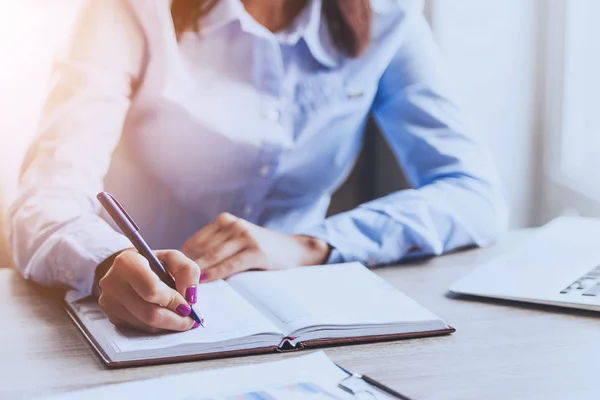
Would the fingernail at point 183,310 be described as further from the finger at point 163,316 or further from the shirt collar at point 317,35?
the shirt collar at point 317,35

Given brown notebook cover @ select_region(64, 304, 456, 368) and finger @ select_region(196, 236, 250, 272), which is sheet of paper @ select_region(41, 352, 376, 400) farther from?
finger @ select_region(196, 236, 250, 272)

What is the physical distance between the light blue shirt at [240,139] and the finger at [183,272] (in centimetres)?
9

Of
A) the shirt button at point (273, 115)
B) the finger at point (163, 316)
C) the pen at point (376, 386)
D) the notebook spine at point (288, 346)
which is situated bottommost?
the notebook spine at point (288, 346)

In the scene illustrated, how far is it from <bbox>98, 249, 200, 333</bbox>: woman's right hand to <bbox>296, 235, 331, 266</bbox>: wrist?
0.26 metres

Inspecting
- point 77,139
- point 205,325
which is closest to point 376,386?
point 205,325

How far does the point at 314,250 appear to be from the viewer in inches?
48.1

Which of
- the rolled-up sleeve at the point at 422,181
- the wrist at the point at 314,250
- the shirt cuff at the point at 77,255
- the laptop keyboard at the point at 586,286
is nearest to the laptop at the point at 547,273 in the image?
the laptop keyboard at the point at 586,286

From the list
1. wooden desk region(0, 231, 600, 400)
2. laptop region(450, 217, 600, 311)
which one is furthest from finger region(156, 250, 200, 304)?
laptop region(450, 217, 600, 311)

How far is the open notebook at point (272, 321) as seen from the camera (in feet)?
2.82

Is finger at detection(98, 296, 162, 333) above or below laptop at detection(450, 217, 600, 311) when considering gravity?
below

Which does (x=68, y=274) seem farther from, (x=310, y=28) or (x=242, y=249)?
(x=310, y=28)

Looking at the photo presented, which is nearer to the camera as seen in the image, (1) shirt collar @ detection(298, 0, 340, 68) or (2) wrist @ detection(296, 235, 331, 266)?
(2) wrist @ detection(296, 235, 331, 266)

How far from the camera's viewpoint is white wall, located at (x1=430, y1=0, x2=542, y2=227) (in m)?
1.47

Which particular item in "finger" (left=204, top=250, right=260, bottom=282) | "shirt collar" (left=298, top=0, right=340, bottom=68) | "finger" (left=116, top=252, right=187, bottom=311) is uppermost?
"shirt collar" (left=298, top=0, right=340, bottom=68)
